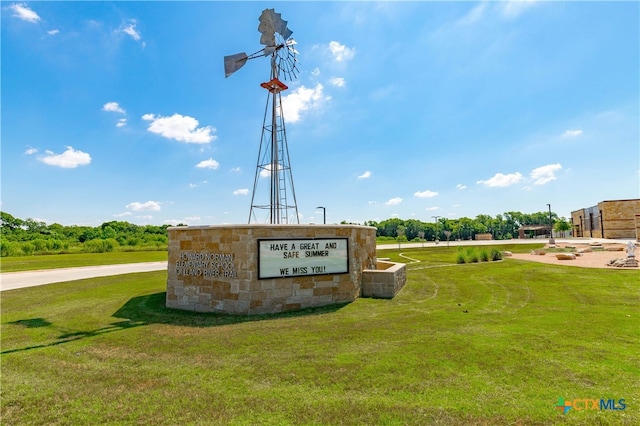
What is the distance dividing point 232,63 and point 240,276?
32.7ft

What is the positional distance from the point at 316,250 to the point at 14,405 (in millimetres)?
7627

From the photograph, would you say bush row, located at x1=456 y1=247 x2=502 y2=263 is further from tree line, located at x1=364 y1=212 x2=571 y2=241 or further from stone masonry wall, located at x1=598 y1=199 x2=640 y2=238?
tree line, located at x1=364 y1=212 x2=571 y2=241

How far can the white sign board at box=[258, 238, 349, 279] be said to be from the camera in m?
9.98

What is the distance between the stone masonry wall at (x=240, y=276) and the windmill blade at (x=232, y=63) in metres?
7.65

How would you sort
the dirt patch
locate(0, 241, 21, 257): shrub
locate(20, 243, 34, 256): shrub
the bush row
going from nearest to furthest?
the dirt patch, the bush row, locate(0, 241, 21, 257): shrub, locate(20, 243, 34, 256): shrub

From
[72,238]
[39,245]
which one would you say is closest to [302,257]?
[39,245]

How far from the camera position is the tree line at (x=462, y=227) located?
104250 millimetres

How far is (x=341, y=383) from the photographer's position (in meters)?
5.05

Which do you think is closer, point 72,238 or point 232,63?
point 232,63

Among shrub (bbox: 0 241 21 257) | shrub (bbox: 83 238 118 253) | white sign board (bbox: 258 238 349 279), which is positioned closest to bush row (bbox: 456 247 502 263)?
white sign board (bbox: 258 238 349 279)

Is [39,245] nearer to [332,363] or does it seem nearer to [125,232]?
[125,232]

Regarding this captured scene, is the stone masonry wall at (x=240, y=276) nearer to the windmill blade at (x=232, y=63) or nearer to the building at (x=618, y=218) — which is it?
the windmill blade at (x=232, y=63)

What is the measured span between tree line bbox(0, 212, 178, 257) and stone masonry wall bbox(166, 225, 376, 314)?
41611 mm

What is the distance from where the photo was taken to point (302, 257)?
10516mm
